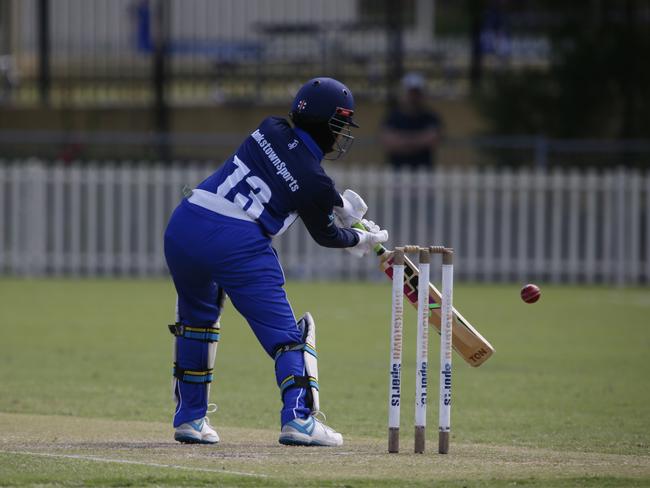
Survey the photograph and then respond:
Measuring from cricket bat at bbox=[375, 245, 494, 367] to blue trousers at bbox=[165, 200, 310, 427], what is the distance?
710 millimetres

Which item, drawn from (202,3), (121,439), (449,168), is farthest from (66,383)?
(202,3)

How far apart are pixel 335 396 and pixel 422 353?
10.4ft

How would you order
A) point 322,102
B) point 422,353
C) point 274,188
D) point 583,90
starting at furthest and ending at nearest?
point 583,90, point 322,102, point 274,188, point 422,353

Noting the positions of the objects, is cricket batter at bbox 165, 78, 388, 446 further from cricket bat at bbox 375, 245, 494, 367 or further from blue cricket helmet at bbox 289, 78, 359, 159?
cricket bat at bbox 375, 245, 494, 367

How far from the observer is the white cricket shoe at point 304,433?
24.2ft

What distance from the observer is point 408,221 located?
19.8 m

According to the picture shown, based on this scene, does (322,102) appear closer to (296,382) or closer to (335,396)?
(296,382)

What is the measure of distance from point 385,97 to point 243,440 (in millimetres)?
16117

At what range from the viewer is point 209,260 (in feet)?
24.3

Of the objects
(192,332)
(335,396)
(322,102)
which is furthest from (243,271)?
(335,396)

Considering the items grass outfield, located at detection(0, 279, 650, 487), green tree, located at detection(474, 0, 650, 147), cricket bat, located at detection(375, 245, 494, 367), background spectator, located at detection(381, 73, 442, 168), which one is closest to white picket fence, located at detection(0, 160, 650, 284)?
background spectator, located at detection(381, 73, 442, 168)

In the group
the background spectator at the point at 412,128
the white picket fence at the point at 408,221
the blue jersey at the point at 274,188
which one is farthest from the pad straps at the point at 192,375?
the background spectator at the point at 412,128

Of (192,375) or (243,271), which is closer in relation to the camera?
(243,271)

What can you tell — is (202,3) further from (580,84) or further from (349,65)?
(580,84)
